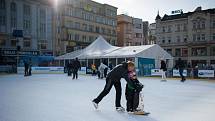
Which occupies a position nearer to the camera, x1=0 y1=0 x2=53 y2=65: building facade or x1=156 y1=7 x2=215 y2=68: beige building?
x1=0 y1=0 x2=53 y2=65: building facade

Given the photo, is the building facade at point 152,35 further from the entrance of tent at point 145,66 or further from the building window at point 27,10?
the entrance of tent at point 145,66

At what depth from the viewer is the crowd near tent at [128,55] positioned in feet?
92.3

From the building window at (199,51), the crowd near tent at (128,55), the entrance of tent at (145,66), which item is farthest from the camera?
the building window at (199,51)

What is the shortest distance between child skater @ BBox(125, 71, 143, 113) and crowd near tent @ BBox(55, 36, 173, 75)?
60.9 feet

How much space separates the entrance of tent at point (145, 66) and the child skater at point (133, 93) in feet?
66.3

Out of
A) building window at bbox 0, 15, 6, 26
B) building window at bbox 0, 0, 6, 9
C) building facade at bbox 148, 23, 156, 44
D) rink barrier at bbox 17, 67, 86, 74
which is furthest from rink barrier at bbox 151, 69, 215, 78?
building facade at bbox 148, 23, 156, 44

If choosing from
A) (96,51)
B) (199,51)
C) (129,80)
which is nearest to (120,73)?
(129,80)

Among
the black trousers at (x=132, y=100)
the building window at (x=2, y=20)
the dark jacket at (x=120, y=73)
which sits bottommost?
the black trousers at (x=132, y=100)

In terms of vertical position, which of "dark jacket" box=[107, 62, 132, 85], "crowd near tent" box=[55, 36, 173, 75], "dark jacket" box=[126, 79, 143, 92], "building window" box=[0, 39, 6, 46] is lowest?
"dark jacket" box=[126, 79, 143, 92]

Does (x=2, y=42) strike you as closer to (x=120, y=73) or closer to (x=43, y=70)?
(x=43, y=70)

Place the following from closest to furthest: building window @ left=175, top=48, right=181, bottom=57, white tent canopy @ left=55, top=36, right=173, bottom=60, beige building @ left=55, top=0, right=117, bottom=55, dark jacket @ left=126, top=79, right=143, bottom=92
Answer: dark jacket @ left=126, top=79, right=143, bottom=92 < white tent canopy @ left=55, top=36, right=173, bottom=60 < beige building @ left=55, top=0, right=117, bottom=55 < building window @ left=175, top=48, right=181, bottom=57

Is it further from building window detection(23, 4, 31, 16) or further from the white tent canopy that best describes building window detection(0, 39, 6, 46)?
the white tent canopy

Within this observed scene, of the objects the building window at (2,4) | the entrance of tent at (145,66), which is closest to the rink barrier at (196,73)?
the entrance of tent at (145,66)

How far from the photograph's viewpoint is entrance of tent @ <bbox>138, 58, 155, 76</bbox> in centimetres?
2680
